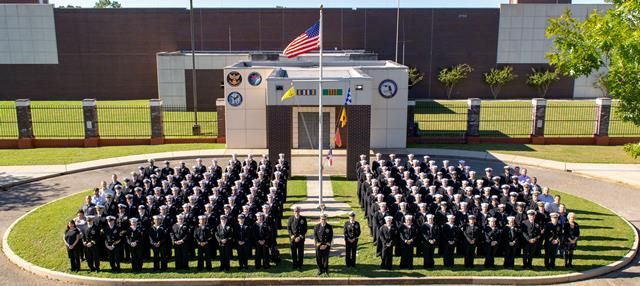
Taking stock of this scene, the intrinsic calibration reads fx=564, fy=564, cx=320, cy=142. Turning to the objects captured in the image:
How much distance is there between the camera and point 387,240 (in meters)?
13.0

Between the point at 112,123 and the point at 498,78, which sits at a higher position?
the point at 498,78

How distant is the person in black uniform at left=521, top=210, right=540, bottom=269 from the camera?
1311cm

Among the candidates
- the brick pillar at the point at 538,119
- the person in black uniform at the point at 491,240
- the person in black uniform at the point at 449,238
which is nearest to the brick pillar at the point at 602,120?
the brick pillar at the point at 538,119

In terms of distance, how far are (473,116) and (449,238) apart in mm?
17321

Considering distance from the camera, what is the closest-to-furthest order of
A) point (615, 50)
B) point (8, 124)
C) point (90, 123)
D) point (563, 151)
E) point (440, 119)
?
point (615, 50) → point (563, 151) → point (90, 123) → point (8, 124) → point (440, 119)

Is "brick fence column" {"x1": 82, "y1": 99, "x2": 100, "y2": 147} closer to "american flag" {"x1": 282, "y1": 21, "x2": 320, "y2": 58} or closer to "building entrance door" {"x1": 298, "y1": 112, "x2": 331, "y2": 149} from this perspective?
"building entrance door" {"x1": 298, "y1": 112, "x2": 331, "y2": 149}

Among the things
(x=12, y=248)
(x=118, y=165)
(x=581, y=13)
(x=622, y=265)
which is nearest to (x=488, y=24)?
(x=581, y=13)

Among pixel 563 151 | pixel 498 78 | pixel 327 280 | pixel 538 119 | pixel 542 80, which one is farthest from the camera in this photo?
pixel 498 78

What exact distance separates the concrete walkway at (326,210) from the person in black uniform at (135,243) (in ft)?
13.1

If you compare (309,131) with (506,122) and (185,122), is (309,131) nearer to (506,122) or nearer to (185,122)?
(185,122)

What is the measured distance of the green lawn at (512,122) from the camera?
31.8 meters

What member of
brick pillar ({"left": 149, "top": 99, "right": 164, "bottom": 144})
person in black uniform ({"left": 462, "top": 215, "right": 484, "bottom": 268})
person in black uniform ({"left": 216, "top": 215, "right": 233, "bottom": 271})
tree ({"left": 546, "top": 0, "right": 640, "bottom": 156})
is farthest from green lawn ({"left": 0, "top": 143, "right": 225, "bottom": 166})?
person in black uniform ({"left": 462, "top": 215, "right": 484, "bottom": 268})

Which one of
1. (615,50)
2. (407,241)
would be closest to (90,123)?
(407,241)

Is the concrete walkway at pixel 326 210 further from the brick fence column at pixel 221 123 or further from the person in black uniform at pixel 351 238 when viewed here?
the brick fence column at pixel 221 123
